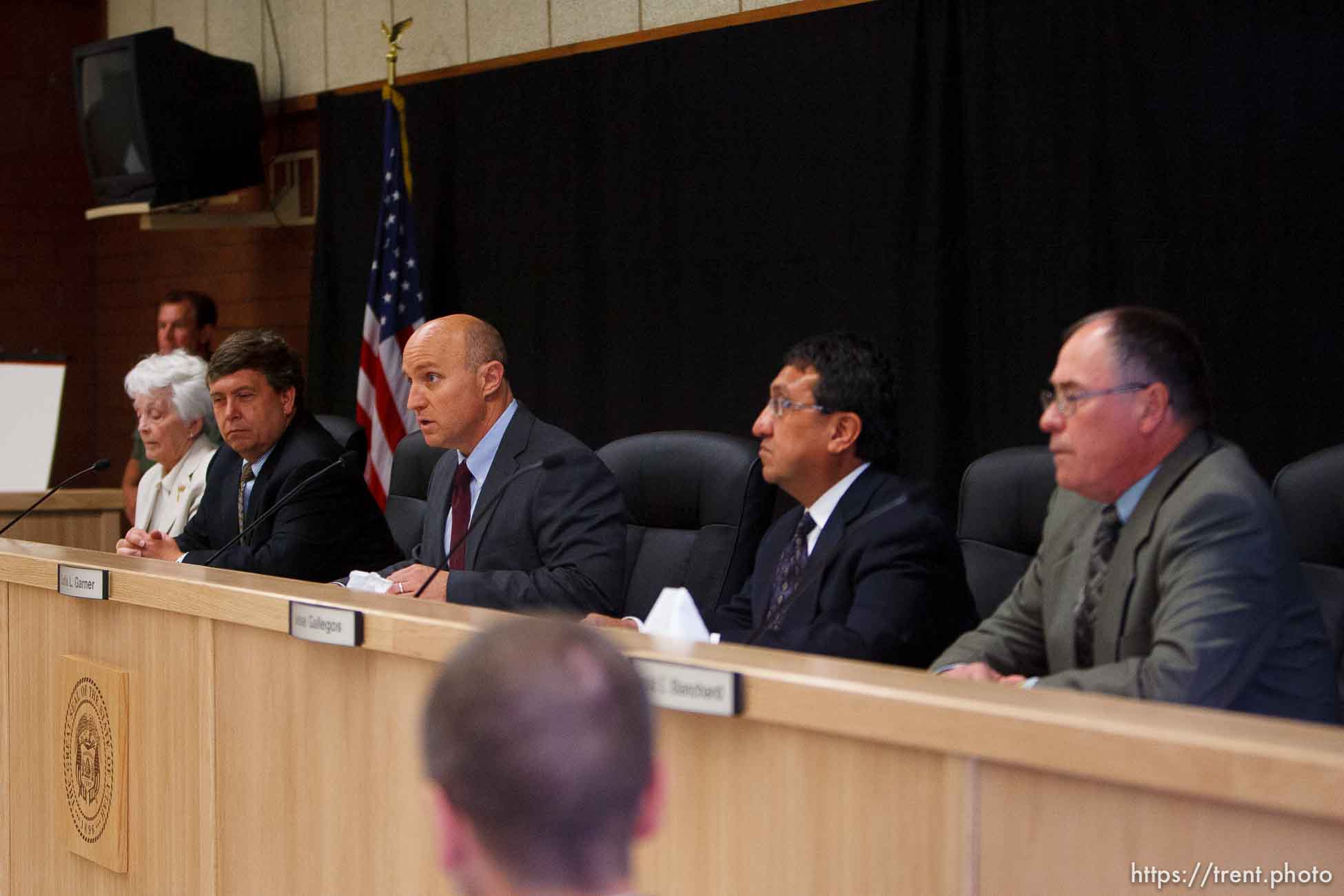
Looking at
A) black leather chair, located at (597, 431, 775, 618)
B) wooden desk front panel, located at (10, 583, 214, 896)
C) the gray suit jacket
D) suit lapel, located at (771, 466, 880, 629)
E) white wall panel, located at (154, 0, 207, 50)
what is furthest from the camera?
white wall panel, located at (154, 0, 207, 50)

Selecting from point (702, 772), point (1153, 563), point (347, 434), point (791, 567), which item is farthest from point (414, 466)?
point (702, 772)

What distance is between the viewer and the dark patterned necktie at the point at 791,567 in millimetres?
2574

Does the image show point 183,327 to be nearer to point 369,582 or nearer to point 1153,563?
point 369,582

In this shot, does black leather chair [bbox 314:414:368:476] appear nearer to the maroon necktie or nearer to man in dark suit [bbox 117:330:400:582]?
man in dark suit [bbox 117:330:400:582]

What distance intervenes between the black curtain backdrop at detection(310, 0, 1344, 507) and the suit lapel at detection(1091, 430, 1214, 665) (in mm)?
1527

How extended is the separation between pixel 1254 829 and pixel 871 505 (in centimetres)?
144

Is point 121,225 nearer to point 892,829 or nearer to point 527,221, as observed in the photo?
point 527,221

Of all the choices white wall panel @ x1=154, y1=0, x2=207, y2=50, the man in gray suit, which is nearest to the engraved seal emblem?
the man in gray suit

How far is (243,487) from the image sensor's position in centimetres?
365

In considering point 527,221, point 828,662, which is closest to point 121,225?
point 527,221

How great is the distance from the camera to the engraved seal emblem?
238 cm

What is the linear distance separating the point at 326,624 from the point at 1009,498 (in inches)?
56.0

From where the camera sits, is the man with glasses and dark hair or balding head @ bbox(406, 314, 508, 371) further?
balding head @ bbox(406, 314, 508, 371)

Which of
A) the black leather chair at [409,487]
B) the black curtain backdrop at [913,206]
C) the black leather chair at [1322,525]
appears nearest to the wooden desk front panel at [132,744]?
the black leather chair at [409,487]
